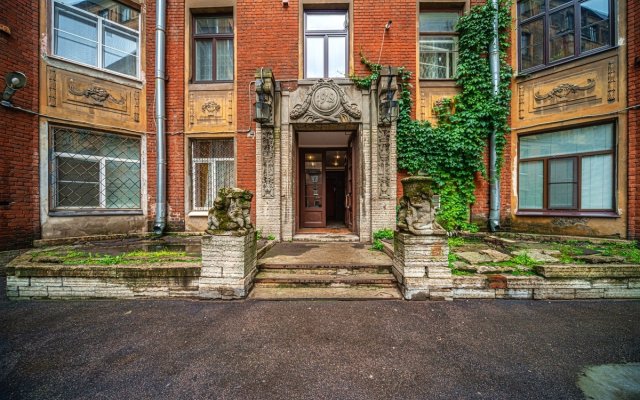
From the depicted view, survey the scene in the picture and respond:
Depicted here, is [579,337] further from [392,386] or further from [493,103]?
[493,103]

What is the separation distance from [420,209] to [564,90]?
19.9ft

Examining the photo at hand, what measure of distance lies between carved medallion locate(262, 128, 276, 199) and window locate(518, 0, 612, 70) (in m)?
7.49

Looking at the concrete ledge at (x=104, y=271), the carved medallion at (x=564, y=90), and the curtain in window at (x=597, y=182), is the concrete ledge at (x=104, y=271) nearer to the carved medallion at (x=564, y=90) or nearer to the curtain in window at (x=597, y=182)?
the curtain in window at (x=597, y=182)

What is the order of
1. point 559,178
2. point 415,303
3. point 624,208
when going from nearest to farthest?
point 415,303 → point 624,208 → point 559,178

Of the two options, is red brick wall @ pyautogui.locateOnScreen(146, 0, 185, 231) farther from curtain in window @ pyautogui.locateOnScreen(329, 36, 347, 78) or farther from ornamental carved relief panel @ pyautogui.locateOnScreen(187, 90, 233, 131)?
curtain in window @ pyautogui.locateOnScreen(329, 36, 347, 78)

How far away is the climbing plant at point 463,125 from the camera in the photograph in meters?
6.66

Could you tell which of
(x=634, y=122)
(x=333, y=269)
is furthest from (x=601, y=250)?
(x=333, y=269)

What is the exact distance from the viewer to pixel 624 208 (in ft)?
18.6

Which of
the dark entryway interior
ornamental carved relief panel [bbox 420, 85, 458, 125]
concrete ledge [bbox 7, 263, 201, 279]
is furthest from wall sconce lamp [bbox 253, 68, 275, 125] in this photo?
the dark entryway interior

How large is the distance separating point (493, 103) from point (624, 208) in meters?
3.87

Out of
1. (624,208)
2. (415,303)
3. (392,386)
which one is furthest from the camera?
(624,208)

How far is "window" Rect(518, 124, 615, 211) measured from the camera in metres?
5.94

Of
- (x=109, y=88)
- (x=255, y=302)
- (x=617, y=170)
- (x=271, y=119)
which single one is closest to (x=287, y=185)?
(x=271, y=119)

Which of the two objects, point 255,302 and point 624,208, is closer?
point 255,302
